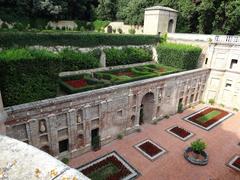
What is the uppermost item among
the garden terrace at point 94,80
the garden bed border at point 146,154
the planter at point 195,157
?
the garden terrace at point 94,80

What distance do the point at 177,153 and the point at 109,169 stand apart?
676 cm

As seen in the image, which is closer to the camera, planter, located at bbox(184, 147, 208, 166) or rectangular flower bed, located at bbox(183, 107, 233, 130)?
planter, located at bbox(184, 147, 208, 166)

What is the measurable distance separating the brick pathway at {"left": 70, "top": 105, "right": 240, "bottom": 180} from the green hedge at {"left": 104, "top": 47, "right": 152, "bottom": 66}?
9009 mm

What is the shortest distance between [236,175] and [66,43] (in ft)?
67.7

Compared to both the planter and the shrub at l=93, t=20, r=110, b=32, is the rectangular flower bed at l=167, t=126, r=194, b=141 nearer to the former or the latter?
the planter

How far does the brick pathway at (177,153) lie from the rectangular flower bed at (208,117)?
0.74 metres

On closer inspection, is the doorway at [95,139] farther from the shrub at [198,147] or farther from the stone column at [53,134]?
the shrub at [198,147]

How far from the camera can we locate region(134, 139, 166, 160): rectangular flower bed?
54.0ft

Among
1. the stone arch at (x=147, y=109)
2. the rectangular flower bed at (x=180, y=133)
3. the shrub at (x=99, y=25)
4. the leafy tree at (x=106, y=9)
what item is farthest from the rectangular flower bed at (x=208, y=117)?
the leafy tree at (x=106, y=9)

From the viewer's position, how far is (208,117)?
23953 mm

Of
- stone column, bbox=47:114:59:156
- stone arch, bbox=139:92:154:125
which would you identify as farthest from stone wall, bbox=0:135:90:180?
stone arch, bbox=139:92:154:125

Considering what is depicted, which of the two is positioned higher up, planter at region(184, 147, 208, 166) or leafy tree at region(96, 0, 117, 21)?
leafy tree at region(96, 0, 117, 21)

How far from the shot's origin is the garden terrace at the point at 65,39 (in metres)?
16.9

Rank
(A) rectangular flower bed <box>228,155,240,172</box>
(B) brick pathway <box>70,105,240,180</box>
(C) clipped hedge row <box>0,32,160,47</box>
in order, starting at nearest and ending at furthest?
(B) brick pathway <box>70,105,240,180</box>
(A) rectangular flower bed <box>228,155,240,172</box>
(C) clipped hedge row <box>0,32,160,47</box>
